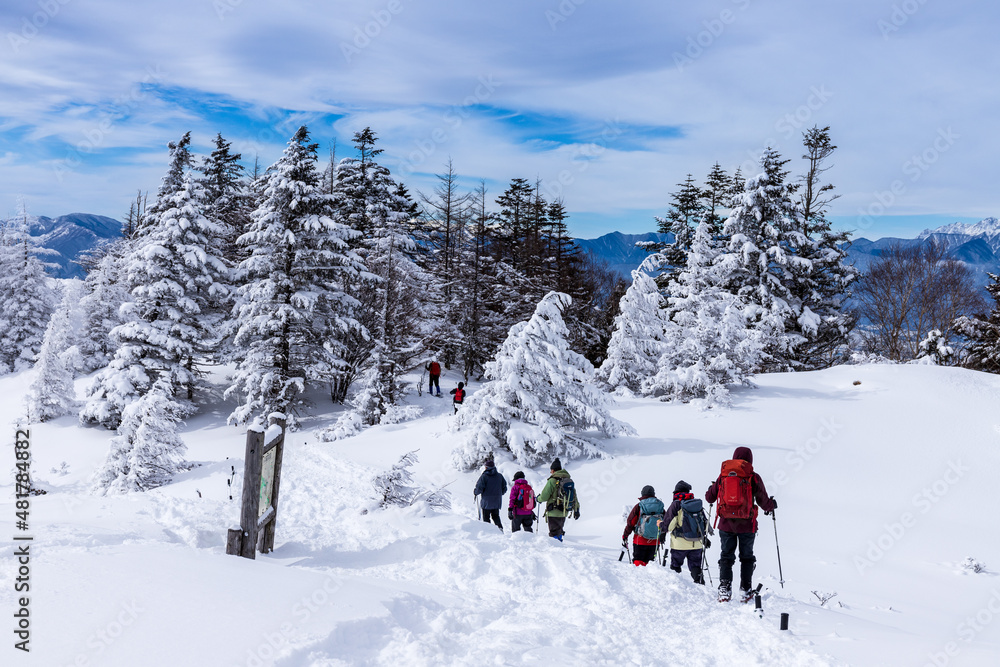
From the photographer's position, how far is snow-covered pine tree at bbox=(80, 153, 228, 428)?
73.3ft

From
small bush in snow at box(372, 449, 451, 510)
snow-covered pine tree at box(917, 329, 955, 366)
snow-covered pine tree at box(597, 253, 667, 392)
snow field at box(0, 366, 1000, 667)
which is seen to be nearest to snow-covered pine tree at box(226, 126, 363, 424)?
snow field at box(0, 366, 1000, 667)

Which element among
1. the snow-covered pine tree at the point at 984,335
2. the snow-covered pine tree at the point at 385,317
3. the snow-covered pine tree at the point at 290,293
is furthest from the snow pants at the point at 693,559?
the snow-covered pine tree at the point at 984,335

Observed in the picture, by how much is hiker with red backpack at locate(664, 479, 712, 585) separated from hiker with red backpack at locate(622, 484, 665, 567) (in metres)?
0.58

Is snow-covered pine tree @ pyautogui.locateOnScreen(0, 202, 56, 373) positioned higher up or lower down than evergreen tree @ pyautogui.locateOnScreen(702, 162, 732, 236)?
lower down

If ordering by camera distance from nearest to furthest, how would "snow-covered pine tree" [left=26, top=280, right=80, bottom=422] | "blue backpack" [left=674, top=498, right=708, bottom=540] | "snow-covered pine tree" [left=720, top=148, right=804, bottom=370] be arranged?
"blue backpack" [left=674, top=498, right=708, bottom=540], "snow-covered pine tree" [left=26, top=280, right=80, bottom=422], "snow-covered pine tree" [left=720, top=148, right=804, bottom=370]

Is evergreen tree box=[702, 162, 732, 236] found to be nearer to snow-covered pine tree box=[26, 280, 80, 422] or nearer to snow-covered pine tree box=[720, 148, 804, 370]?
snow-covered pine tree box=[720, 148, 804, 370]

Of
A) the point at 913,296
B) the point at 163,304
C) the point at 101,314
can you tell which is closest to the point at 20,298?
the point at 101,314

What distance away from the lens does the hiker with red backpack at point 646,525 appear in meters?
8.69

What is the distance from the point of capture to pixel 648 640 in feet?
18.4

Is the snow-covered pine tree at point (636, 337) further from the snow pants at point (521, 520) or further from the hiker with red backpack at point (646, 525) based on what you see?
the hiker with red backpack at point (646, 525)

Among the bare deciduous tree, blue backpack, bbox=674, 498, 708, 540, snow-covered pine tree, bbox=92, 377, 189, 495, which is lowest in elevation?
snow-covered pine tree, bbox=92, 377, 189, 495

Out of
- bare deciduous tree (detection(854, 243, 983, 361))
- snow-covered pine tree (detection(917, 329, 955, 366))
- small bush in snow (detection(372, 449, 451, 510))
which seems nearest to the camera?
small bush in snow (detection(372, 449, 451, 510))

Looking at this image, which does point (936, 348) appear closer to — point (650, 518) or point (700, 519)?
point (650, 518)

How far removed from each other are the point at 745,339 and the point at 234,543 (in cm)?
1793
